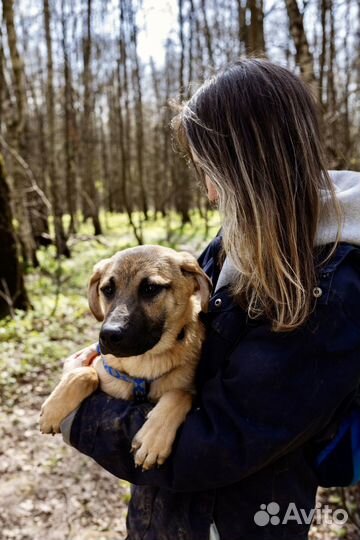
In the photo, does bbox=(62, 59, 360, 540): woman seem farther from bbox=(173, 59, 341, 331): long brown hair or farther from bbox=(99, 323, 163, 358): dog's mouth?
bbox=(99, 323, 163, 358): dog's mouth

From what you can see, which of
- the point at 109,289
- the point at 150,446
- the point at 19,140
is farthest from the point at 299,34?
the point at 19,140

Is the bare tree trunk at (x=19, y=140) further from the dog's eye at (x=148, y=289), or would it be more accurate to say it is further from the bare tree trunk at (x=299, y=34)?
the dog's eye at (x=148, y=289)

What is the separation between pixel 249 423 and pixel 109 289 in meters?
1.18

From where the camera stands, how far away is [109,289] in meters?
2.45

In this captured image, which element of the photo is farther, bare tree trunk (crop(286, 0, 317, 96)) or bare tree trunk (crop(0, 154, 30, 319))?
bare tree trunk (crop(0, 154, 30, 319))

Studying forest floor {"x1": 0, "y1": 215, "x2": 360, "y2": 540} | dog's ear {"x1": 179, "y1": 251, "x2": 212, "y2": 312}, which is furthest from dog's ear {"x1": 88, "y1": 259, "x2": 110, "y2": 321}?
forest floor {"x1": 0, "y1": 215, "x2": 360, "y2": 540}

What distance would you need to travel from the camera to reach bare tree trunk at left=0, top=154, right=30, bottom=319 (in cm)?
745

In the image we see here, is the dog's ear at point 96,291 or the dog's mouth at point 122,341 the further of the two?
the dog's ear at point 96,291

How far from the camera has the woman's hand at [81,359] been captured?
7.60 feet

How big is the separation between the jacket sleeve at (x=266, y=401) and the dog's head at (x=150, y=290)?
2.13ft

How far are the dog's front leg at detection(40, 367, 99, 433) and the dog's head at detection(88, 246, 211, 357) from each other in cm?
31

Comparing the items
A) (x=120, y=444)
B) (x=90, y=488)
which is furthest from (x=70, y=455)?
(x=120, y=444)

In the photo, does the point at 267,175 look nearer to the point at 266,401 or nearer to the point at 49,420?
the point at 266,401

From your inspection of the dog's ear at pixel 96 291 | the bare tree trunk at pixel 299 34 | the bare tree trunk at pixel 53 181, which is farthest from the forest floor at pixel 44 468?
the bare tree trunk at pixel 299 34
